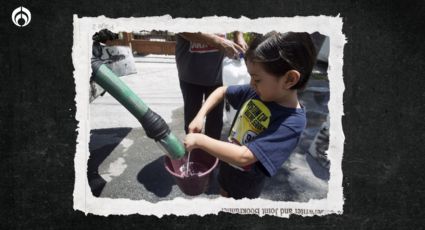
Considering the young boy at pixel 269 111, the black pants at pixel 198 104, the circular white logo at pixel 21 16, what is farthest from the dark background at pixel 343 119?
the black pants at pixel 198 104

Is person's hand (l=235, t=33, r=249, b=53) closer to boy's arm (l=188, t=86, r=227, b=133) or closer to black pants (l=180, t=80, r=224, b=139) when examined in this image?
boy's arm (l=188, t=86, r=227, b=133)

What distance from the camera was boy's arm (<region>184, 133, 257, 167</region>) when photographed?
80 cm

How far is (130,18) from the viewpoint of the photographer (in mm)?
768

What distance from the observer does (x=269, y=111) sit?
0.86 meters

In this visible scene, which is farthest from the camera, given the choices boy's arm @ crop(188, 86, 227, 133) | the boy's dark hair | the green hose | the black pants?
the black pants

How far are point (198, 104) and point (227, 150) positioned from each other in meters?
0.49

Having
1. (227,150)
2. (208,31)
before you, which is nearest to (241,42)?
(208,31)

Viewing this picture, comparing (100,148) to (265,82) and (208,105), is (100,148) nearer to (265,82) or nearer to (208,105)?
(208,105)

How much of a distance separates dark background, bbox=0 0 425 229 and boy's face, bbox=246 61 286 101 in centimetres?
16

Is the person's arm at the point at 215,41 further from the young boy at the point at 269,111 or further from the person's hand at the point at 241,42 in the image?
the young boy at the point at 269,111

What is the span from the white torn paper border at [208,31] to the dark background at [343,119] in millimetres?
24

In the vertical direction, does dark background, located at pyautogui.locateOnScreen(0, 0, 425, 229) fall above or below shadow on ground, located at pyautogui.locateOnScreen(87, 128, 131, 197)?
above

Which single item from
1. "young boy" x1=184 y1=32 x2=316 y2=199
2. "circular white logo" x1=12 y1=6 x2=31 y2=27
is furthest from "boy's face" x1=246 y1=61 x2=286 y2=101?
"circular white logo" x1=12 y1=6 x2=31 y2=27

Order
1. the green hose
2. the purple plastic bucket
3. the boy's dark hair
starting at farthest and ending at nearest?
the purple plastic bucket < the green hose < the boy's dark hair
